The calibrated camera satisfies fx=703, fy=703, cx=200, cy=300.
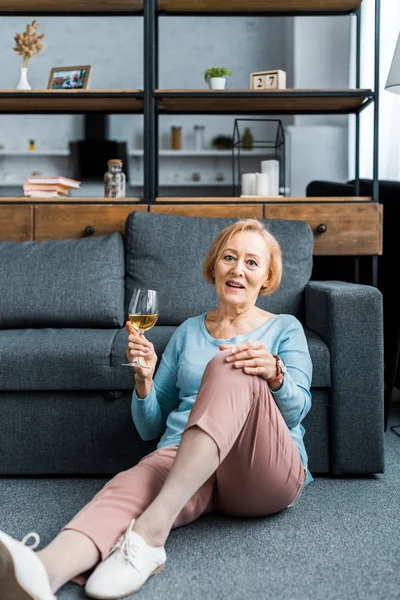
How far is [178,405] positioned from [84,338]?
47 centimetres

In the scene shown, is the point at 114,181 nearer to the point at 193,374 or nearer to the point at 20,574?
the point at 193,374

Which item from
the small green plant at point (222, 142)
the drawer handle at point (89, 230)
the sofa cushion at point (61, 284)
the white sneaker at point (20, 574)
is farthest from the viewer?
the small green plant at point (222, 142)

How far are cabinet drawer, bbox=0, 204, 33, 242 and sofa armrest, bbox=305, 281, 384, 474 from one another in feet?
4.76

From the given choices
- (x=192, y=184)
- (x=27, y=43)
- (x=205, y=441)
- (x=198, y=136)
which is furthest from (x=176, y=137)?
(x=205, y=441)

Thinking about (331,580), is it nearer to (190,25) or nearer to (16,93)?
(16,93)

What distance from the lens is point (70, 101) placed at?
10.7 ft

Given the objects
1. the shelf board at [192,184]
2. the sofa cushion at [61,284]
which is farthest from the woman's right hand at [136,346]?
the shelf board at [192,184]

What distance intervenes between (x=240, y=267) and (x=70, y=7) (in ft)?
6.86

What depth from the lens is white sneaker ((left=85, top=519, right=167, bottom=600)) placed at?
138 cm

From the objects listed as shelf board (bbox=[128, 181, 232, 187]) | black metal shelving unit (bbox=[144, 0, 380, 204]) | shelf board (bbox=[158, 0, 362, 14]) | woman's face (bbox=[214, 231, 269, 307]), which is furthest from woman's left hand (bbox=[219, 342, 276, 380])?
shelf board (bbox=[128, 181, 232, 187])

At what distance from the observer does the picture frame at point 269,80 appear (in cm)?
322

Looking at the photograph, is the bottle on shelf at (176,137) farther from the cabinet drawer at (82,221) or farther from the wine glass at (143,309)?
the wine glass at (143,309)

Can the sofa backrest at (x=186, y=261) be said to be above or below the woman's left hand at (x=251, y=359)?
above

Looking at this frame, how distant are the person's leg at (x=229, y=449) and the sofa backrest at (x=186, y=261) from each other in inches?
39.2
